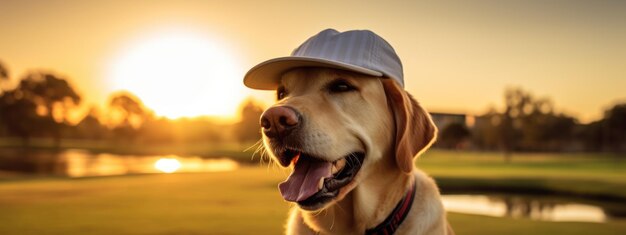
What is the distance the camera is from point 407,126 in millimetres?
3551

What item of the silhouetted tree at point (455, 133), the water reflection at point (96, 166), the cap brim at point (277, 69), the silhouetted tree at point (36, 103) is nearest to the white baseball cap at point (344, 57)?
the cap brim at point (277, 69)

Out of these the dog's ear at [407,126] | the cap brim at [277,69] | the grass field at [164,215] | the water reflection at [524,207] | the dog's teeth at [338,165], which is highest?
the cap brim at [277,69]

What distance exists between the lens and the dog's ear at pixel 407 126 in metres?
3.50

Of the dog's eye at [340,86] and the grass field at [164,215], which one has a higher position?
the dog's eye at [340,86]

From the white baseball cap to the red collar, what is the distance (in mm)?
802

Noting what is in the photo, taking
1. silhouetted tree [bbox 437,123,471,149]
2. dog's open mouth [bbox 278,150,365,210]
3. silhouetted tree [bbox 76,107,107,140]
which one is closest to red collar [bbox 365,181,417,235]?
dog's open mouth [bbox 278,150,365,210]

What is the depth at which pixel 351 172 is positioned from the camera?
11.4 feet

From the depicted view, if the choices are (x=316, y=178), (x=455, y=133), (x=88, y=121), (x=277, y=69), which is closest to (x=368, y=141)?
(x=316, y=178)

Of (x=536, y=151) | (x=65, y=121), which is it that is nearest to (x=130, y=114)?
(x=65, y=121)

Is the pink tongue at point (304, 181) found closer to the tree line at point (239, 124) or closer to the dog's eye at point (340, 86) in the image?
the dog's eye at point (340, 86)

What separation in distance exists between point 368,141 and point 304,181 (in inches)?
18.8

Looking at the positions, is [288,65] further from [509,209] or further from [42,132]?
[42,132]

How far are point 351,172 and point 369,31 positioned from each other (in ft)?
3.42

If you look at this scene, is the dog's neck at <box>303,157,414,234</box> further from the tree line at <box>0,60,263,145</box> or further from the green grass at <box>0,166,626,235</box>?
the tree line at <box>0,60,263,145</box>
